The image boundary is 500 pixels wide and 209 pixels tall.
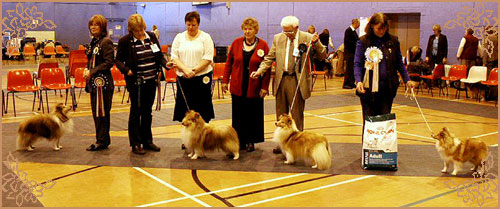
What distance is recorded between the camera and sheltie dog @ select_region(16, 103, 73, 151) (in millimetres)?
5000

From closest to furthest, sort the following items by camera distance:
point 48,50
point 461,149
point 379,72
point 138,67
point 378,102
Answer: point 461,149, point 379,72, point 378,102, point 138,67, point 48,50

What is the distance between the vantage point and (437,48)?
11.1m

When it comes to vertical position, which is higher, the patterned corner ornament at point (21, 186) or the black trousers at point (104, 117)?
the black trousers at point (104, 117)

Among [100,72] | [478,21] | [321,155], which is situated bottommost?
[321,155]

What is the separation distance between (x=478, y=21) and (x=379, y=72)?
8014mm

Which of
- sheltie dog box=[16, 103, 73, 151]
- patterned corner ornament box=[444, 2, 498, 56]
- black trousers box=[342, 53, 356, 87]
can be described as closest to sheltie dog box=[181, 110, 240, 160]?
sheltie dog box=[16, 103, 73, 151]

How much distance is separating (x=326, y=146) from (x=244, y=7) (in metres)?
14.1

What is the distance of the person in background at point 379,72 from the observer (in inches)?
172

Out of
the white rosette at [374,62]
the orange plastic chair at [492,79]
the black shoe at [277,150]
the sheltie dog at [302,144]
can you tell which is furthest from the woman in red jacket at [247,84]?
the orange plastic chair at [492,79]

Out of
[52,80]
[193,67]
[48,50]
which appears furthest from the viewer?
[48,50]

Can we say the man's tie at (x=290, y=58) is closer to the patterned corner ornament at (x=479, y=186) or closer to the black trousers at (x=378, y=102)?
the black trousers at (x=378, y=102)

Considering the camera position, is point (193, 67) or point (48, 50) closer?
point (193, 67)

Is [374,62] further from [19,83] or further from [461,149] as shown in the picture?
[19,83]

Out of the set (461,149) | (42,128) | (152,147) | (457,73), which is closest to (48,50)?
(42,128)
